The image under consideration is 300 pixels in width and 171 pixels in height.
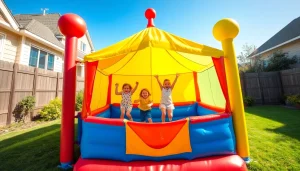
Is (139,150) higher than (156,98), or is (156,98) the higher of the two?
(156,98)

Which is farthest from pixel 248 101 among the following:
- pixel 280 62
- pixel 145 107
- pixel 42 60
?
pixel 42 60

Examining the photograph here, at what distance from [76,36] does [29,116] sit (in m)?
5.53

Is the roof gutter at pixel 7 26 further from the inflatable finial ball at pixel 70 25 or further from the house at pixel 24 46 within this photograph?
the inflatable finial ball at pixel 70 25

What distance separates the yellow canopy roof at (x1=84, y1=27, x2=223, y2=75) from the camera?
301 cm

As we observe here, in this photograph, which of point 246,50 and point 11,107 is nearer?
point 11,107

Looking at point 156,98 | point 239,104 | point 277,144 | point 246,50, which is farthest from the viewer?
point 246,50

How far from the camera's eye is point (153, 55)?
5.52 metres

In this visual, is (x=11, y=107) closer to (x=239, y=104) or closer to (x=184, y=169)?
(x=184, y=169)

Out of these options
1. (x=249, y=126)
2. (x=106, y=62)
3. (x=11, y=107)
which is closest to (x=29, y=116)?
(x=11, y=107)

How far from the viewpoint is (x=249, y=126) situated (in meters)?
5.34

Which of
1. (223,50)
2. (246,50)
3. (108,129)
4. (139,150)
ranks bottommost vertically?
(139,150)

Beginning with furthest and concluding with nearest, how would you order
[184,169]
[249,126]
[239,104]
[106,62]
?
[249,126]
[106,62]
[239,104]
[184,169]

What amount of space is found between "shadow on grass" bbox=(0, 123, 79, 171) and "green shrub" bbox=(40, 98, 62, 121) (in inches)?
90.8

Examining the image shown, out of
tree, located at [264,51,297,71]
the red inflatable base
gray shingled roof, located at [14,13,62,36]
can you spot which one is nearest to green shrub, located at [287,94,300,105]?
tree, located at [264,51,297,71]
